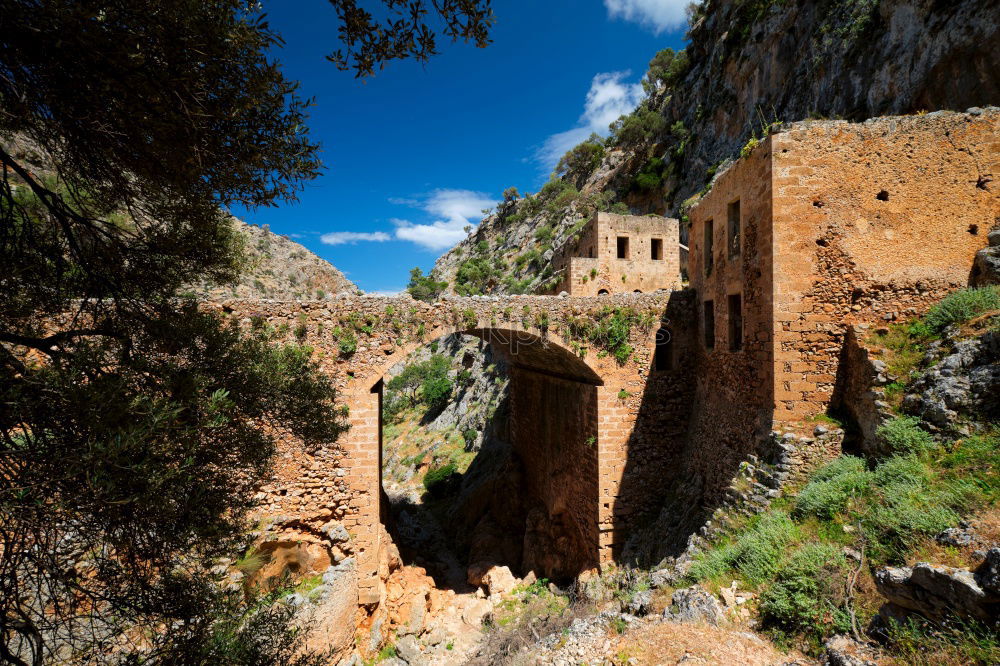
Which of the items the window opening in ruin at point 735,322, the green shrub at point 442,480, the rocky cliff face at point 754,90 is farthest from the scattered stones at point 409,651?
the rocky cliff face at point 754,90

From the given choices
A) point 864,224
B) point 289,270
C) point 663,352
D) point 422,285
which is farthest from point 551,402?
point 422,285

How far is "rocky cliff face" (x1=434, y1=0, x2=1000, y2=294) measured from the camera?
1220 centimetres

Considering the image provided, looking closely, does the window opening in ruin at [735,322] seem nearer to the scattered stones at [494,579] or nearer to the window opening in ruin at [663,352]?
the window opening in ruin at [663,352]

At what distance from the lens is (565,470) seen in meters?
13.7

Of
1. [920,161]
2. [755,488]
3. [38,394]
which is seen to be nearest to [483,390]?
[755,488]

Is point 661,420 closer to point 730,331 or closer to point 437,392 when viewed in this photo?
point 730,331

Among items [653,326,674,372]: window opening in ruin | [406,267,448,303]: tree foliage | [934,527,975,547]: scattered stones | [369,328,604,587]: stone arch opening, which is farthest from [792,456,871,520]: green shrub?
[406,267,448,303]: tree foliage

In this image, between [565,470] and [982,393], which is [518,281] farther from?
[982,393]

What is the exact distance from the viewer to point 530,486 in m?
17.2

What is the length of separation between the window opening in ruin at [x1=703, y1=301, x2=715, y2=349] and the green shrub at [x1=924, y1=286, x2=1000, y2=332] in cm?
412

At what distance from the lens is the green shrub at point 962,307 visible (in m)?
6.97

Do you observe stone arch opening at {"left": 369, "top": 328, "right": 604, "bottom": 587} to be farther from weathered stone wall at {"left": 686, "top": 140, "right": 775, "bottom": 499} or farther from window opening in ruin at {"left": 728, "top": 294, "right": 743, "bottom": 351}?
window opening in ruin at {"left": 728, "top": 294, "right": 743, "bottom": 351}

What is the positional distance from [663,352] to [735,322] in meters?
2.46

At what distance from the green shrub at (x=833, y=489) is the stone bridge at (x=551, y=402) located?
4.82 m
